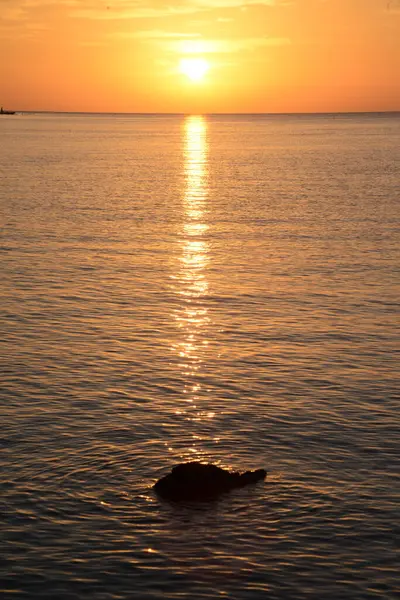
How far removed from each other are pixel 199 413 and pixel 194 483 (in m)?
7.66

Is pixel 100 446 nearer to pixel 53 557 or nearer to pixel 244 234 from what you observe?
pixel 53 557

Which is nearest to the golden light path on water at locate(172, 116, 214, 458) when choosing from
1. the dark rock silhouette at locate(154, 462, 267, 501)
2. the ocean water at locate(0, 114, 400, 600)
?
the ocean water at locate(0, 114, 400, 600)

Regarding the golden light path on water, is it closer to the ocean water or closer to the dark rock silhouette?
the ocean water

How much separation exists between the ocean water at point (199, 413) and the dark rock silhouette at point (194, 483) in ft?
1.29

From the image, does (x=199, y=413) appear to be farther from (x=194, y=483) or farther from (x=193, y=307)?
(x=193, y=307)

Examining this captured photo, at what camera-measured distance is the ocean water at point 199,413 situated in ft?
76.3

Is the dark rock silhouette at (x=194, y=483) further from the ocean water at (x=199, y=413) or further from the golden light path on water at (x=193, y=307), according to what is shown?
the golden light path on water at (x=193, y=307)

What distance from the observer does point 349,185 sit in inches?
5349

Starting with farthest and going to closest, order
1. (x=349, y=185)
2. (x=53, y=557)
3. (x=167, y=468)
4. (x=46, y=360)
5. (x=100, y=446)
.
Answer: (x=349, y=185)
(x=46, y=360)
(x=100, y=446)
(x=167, y=468)
(x=53, y=557)

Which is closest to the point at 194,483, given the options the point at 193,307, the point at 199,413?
the point at 199,413

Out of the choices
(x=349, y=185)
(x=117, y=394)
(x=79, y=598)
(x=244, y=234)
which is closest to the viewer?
(x=79, y=598)

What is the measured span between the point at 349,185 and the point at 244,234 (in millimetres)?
56866

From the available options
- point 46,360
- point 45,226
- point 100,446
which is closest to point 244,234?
point 45,226

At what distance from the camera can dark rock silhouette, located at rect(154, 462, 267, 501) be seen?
2667 cm
